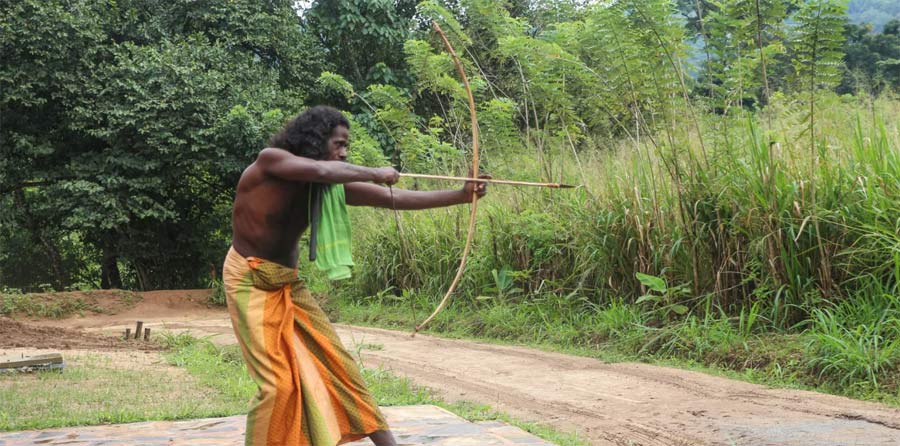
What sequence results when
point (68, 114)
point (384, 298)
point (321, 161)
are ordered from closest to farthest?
point (321, 161), point (384, 298), point (68, 114)

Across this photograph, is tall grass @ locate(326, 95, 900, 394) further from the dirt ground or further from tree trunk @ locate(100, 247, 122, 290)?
tree trunk @ locate(100, 247, 122, 290)

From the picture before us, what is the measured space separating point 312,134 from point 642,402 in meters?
2.81

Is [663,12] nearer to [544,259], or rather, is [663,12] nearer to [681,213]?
[681,213]

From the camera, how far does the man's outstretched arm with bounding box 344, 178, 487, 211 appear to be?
3.92 meters

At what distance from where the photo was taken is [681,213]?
7.12 m

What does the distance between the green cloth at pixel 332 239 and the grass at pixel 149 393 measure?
58.4 inches

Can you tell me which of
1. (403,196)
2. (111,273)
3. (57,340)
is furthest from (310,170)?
(111,273)

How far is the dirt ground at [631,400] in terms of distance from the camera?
445 centimetres

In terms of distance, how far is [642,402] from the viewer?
5.35 meters

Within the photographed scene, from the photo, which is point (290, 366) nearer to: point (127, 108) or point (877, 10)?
point (127, 108)

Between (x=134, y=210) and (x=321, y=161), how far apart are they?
35.7ft

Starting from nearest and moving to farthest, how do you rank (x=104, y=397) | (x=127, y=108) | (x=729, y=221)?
(x=104, y=397)
(x=729, y=221)
(x=127, y=108)

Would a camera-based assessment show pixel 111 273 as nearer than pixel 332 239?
No

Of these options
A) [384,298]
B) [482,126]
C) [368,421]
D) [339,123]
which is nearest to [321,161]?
[339,123]
